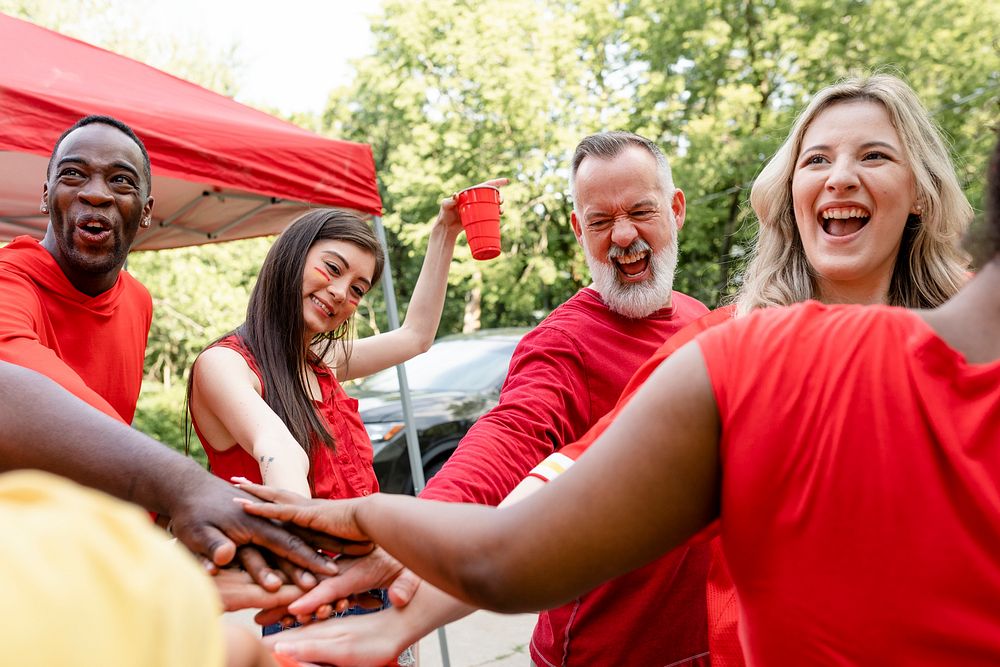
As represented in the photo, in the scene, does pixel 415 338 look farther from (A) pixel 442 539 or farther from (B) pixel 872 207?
(A) pixel 442 539

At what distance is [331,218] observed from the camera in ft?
9.24

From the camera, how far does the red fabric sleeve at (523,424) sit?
1.77 metres

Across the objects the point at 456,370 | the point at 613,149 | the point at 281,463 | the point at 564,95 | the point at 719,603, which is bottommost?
the point at 456,370

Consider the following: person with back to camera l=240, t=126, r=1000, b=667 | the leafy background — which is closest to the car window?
person with back to camera l=240, t=126, r=1000, b=667

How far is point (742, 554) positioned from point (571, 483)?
228 mm

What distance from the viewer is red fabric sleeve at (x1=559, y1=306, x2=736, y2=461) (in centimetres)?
143

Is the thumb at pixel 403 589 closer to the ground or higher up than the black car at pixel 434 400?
higher up

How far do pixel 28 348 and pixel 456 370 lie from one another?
17.2ft

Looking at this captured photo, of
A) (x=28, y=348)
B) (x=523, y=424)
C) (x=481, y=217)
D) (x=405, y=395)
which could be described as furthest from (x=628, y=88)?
(x=28, y=348)

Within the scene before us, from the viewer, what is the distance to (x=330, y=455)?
243 centimetres

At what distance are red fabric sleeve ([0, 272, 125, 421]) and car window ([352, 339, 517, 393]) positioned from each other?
4.33m

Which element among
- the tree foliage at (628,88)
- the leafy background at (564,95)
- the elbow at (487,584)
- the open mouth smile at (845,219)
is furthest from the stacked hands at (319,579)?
the tree foliage at (628,88)

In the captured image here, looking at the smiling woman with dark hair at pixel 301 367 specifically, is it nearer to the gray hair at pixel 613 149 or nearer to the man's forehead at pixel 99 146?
the gray hair at pixel 613 149

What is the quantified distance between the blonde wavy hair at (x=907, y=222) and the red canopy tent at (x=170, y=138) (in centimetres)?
261
